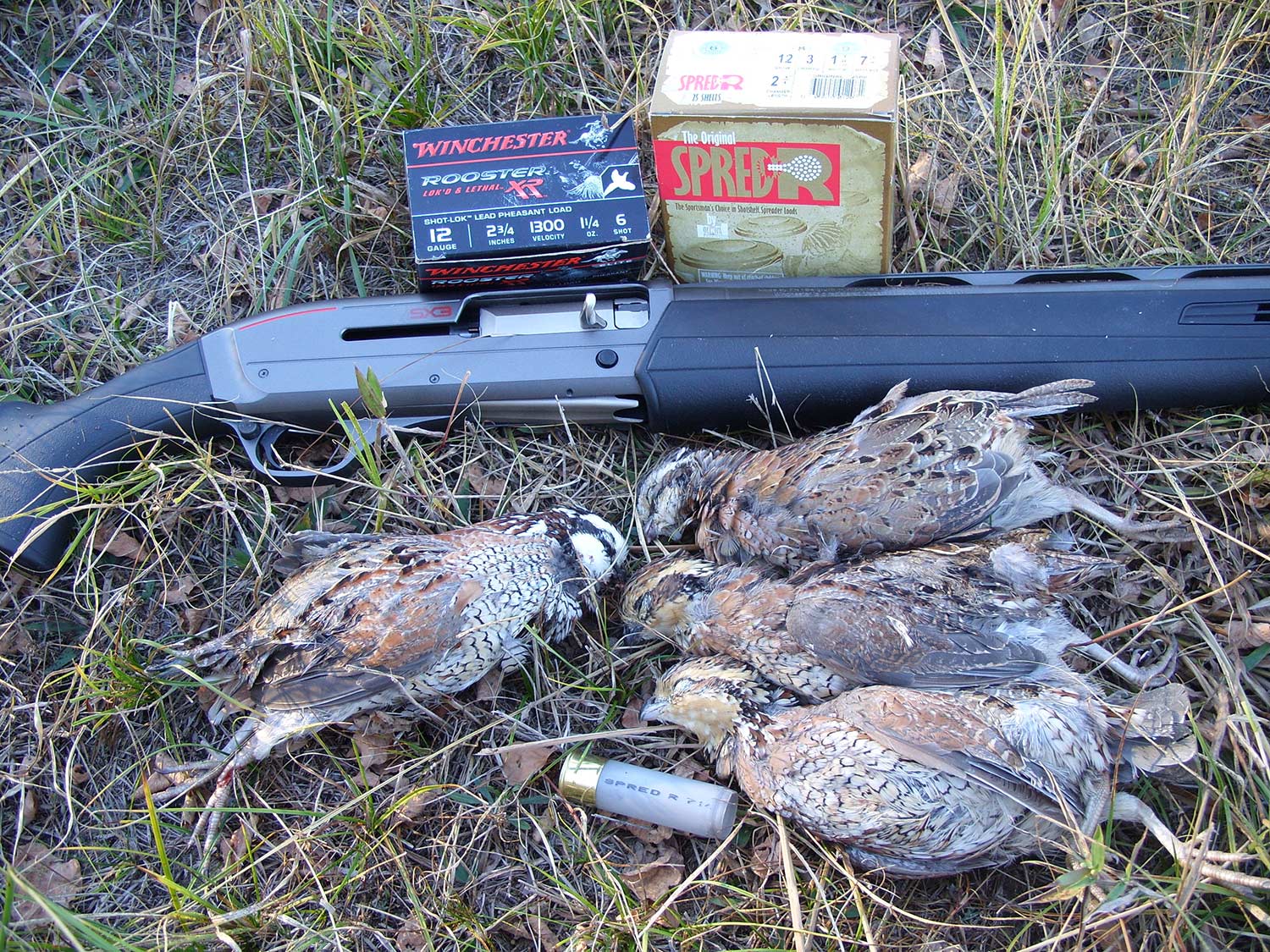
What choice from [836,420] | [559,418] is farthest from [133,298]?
[836,420]

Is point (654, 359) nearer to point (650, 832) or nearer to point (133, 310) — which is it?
point (650, 832)

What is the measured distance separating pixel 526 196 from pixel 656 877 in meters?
2.60

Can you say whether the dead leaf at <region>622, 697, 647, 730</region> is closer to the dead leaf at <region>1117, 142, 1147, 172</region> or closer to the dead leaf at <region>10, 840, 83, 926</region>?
the dead leaf at <region>10, 840, 83, 926</region>

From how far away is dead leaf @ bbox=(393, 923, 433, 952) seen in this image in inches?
129

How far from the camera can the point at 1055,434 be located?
3.81 meters

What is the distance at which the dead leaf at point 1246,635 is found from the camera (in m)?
3.41

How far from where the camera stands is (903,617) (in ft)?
9.71

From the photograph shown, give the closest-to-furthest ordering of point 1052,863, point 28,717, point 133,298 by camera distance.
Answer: point 1052,863 < point 28,717 < point 133,298

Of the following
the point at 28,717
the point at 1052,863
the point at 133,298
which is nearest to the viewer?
the point at 1052,863

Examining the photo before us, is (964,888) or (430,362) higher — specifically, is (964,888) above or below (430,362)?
below

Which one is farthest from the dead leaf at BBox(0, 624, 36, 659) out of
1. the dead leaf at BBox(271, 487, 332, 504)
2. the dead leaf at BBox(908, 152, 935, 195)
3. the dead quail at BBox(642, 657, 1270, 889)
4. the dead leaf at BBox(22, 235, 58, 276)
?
the dead leaf at BBox(908, 152, 935, 195)

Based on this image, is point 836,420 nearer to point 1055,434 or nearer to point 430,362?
point 1055,434

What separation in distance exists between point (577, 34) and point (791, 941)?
379 centimetres

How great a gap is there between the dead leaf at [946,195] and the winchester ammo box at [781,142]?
58 cm
